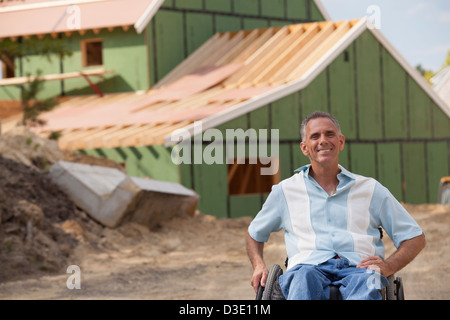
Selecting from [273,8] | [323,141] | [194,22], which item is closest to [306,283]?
[323,141]

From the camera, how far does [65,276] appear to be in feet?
35.8

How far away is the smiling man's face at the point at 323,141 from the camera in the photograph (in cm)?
402

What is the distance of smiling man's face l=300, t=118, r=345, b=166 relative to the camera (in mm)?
4023

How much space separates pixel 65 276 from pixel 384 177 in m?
12.1

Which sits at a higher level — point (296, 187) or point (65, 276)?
point (296, 187)

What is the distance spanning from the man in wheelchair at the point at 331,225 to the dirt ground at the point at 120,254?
16.8 feet

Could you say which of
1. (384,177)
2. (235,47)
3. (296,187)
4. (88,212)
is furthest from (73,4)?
(296,187)

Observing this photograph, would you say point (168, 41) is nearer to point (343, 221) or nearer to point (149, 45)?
point (149, 45)

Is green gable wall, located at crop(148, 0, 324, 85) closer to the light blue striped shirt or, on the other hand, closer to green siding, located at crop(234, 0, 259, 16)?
green siding, located at crop(234, 0, 259, 16)

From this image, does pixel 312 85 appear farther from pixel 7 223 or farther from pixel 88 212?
pixel 7 223

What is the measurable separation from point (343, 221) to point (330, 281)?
0.99 ft
